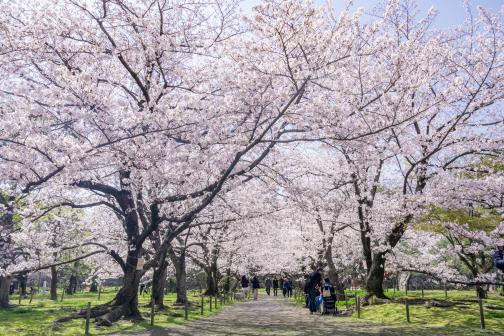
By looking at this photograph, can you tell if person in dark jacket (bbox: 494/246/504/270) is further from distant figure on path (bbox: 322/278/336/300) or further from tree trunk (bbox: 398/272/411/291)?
tree trunk (bbox: 398/272/411/291)

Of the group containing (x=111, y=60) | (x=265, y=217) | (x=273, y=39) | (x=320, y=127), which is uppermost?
(x=111, y=60)

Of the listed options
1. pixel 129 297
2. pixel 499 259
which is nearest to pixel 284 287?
pixel 129 297

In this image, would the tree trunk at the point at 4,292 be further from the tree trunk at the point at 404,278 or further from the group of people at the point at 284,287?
the tree trunk at the point at 404,278

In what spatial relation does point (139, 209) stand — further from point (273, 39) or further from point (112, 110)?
point (273, 39)

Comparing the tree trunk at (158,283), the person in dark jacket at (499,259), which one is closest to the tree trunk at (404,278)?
the tree trunk at (158,283)

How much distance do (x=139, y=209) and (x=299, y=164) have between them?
21.8 ft

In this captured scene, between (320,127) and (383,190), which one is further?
(383,190)

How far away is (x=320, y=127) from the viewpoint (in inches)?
427

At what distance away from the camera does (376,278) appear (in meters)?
18.1

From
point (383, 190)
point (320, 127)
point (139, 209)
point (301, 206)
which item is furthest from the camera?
point (383, 190)

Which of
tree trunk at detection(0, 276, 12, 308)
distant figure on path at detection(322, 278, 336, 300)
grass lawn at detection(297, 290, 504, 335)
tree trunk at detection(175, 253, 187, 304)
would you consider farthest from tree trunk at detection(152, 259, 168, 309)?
tree trunk at detection(0, 276, 12, 308)

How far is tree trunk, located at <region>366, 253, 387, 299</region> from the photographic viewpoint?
17.7m

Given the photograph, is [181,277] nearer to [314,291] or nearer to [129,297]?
[314,291]

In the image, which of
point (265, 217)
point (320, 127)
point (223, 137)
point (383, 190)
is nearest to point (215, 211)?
point (265, 217)
